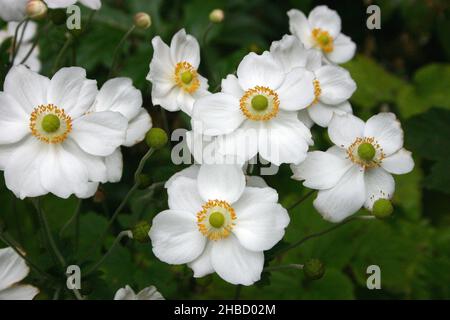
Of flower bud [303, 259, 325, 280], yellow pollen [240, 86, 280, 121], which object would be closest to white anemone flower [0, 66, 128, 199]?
yellow pollen [240, 86, 280, 121]

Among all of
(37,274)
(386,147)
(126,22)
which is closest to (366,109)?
(126,22)

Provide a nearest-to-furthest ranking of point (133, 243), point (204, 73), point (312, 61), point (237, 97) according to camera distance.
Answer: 1. point (237, 97)
2. point (312, 61)
3. point (133, 243)
4. point (204, 73)

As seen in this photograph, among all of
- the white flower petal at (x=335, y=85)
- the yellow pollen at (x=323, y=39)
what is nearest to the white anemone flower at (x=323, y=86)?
the white flower petal at (x=335, y=85)

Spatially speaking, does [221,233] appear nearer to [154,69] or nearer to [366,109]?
[154,69]

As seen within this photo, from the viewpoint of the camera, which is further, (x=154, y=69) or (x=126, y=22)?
(x=126, y=22)

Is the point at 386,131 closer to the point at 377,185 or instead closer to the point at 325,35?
the point at 377,185
